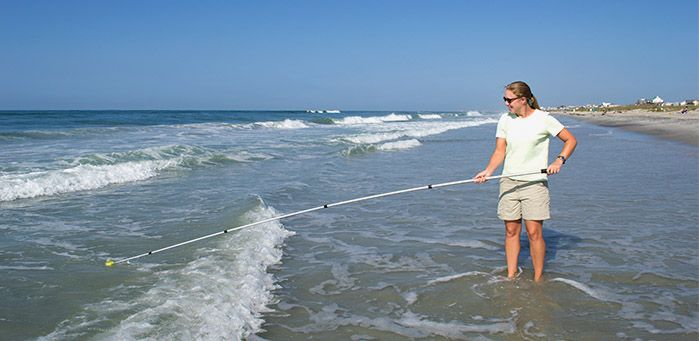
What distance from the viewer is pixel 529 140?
14.7 feet

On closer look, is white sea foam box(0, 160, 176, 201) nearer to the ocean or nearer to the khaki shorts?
the ocean

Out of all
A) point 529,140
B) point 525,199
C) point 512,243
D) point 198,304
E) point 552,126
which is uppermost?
point 552,126

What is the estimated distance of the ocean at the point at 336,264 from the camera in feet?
12.2

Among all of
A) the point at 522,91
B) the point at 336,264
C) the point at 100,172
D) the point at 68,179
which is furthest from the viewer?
the point at 100,172

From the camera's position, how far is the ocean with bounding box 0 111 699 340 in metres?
3.71

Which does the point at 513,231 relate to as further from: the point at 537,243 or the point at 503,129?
the point at 503,129

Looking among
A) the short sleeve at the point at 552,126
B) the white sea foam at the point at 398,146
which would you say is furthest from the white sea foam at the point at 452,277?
the white sea foam at the point at 398,146

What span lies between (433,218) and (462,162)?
26.9 feet

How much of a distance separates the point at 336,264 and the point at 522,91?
237cm

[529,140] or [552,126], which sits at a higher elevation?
[552,126]

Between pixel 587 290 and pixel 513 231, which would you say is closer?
pixel 587 290

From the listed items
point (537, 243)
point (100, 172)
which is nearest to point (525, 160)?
point (537, 243)

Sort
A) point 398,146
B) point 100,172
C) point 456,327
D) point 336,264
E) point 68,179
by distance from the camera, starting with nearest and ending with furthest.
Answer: point 456,327 < point 336,264 < point 68,179 < point 100,172 < point 398,146

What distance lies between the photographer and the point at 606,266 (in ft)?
16.6
